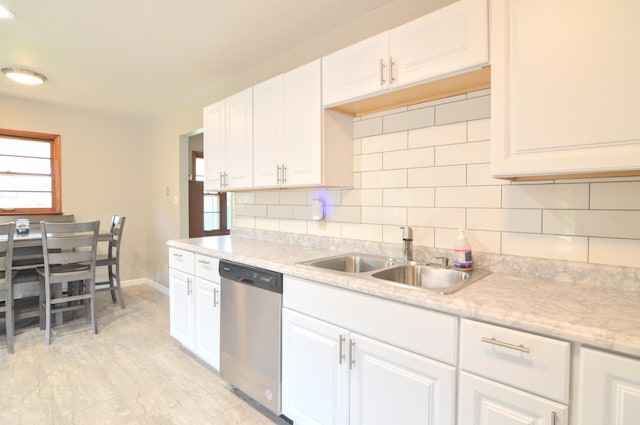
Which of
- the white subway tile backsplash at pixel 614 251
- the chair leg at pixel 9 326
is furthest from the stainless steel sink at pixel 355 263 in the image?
the chair leg at pixel 9 326

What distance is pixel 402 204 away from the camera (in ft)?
6.31

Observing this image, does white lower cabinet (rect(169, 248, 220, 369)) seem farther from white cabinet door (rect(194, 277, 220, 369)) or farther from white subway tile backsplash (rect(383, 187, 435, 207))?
white subway tile backsplash (rect(383, 187, 435, 207))

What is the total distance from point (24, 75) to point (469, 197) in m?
3.96

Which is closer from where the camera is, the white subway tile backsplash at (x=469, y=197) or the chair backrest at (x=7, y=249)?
the white subway tile backsplash at (x=469, y=197)

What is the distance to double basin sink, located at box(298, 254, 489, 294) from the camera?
1.53m

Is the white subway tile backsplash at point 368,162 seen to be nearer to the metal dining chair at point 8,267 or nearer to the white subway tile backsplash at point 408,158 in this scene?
the white subway tile backsplash at point 408,158

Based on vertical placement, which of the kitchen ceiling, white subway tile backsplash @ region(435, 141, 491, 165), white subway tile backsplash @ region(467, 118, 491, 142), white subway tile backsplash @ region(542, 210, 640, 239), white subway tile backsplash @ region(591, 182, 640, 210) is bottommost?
white subway tile backsplash @ region(542, 210, 640, 239)

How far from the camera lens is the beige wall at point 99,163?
13.4ft

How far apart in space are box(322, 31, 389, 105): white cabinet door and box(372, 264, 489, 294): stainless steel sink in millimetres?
939

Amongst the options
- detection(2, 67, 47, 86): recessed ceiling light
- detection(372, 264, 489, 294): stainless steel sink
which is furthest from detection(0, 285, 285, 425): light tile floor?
detection(2, 67, 47, 86): recessed ceiling light

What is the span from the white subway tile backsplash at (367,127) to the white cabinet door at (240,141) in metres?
0.81

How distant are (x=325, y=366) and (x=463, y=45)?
1536mm

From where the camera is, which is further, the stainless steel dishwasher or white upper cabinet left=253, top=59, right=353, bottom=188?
white upper cabinet left=253, top=59, right=353, bottom=188

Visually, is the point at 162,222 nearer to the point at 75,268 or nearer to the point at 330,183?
the point at 75,268
